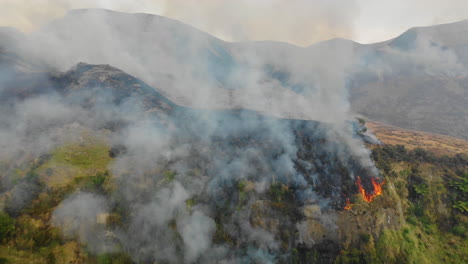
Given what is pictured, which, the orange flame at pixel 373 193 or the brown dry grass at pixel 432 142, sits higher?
the brown dry grass at pixel 432 142

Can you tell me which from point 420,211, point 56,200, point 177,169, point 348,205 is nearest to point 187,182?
point 177,169

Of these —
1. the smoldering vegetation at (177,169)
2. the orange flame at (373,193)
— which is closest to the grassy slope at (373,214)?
the orange flame at (373,193)

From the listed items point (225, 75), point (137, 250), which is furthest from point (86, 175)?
point (225, 75)

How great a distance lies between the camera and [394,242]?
1959cm

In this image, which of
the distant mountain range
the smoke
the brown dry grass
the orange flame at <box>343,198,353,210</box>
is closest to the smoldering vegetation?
the smoke

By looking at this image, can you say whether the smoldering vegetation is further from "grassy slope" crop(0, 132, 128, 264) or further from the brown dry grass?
the brown dry grass

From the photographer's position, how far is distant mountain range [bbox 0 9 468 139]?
4278 cm

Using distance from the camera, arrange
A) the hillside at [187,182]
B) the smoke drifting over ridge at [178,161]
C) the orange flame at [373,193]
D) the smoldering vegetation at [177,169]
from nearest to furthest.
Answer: the hillside at [187,182], the smoldering vegetation at [177,169], the smoke drifting over ridge at [178,161], the orange flame at [373,193]

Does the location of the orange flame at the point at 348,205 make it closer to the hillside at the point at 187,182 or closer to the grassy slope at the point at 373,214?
the hillside at the point at 187,182

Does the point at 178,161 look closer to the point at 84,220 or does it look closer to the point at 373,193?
the point at 84,220

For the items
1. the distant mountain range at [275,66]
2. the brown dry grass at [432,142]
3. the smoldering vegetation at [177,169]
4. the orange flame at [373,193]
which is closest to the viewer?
the smoldering vegetation at [177,169]

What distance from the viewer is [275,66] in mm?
83812

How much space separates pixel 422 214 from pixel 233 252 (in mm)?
18919

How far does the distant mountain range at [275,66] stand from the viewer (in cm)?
4278
